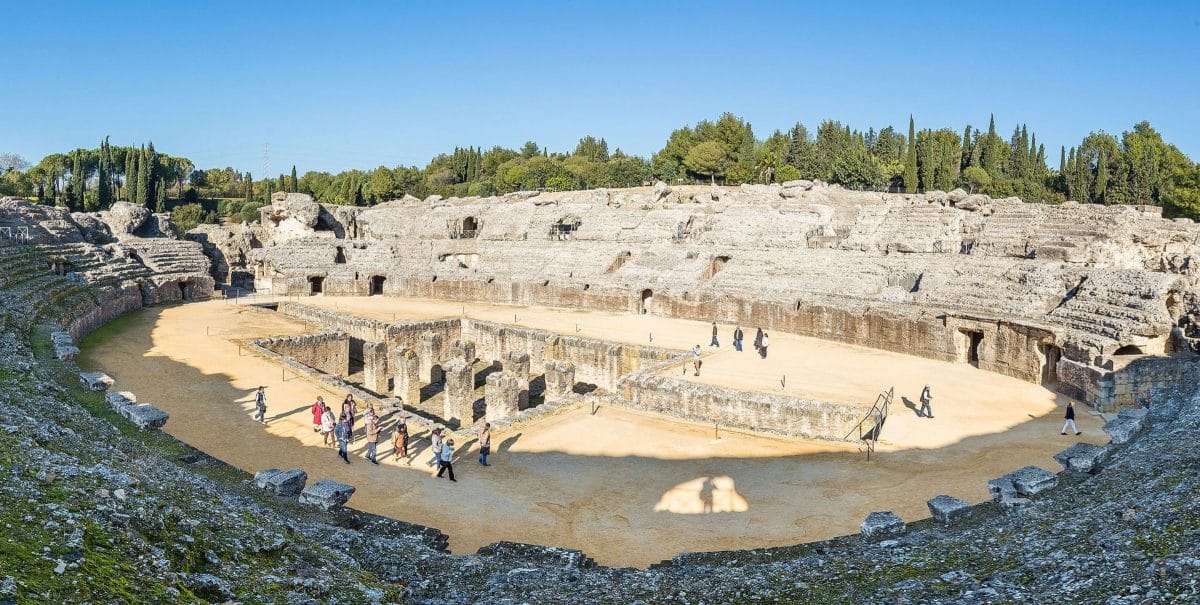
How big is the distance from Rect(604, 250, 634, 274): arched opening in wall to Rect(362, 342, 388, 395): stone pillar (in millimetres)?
11399

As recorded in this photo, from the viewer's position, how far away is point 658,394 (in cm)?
1446

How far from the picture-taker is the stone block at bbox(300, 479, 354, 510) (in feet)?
27.5

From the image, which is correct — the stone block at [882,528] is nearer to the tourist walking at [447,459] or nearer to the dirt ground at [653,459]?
the dirt ground at [653,459]

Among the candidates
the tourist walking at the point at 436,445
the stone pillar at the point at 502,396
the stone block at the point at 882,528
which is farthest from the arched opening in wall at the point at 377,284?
the stone block at the point at 882,528

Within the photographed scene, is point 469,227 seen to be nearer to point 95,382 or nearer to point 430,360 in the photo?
point 430,360

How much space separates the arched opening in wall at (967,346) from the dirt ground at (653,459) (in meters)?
0.79

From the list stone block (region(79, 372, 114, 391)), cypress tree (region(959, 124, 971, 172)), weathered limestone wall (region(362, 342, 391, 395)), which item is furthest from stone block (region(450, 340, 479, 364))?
cypress tree (region(959, 124, 971, 172))

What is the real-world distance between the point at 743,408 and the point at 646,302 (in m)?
13.0

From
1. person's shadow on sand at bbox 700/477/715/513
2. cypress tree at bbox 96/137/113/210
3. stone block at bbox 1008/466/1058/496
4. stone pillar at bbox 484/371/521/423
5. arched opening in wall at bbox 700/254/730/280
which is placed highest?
cypress tree at bbox 96/137/113/210

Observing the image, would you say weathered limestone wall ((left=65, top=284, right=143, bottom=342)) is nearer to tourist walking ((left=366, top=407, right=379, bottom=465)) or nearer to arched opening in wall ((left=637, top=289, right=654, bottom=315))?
tourist walking ((left=366, top=407, right=379, bottom=465))

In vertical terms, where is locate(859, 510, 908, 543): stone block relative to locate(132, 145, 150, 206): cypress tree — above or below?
below

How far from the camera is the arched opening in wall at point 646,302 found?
2602 cm

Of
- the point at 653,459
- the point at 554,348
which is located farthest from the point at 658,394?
the point at 554,348

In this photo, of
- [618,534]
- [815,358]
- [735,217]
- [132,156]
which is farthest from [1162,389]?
[132,156]
